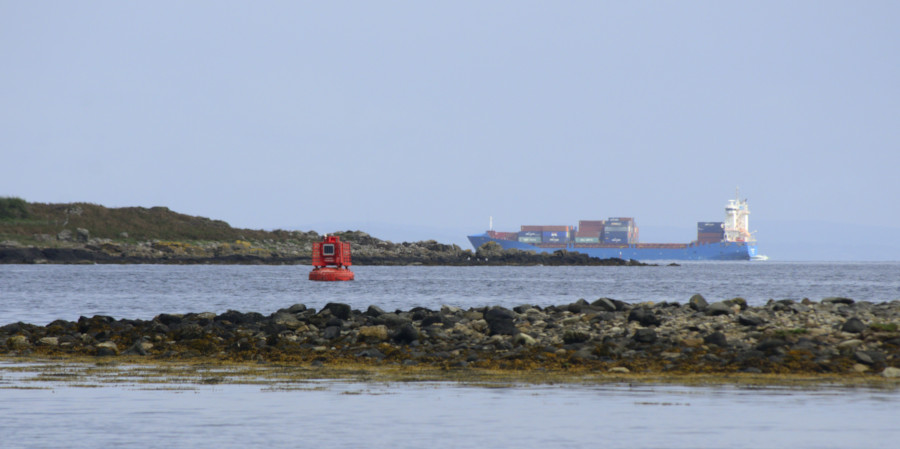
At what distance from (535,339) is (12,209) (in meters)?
118

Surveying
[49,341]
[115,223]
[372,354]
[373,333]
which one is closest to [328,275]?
[49,341]

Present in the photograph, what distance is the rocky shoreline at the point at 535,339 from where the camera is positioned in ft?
57.6

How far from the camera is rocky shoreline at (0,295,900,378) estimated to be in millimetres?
17547

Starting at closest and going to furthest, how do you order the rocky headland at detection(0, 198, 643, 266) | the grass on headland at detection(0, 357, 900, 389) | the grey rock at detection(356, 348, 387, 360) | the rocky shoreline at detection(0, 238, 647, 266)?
1. the grass on headland at detection(0, 357, 900, 389)
2. the grey rock at detection(356, 348, 387, 360)
3. the rocky shoreline at detection(0, 238, 647, 266)
4. the rocky headland at detection(0, 198, 643, 266)

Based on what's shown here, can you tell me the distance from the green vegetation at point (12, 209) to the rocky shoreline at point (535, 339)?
10650 cm

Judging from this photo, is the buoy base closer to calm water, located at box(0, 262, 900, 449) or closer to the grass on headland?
the grass on headland

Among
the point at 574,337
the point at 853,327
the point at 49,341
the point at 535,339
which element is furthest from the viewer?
the point at 49,341

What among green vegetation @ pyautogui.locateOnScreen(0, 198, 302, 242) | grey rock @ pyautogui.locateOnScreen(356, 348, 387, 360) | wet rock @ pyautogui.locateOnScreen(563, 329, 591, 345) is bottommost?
grey rock @ pyautogui.locateOnScreen(356, 348, 387, 360)

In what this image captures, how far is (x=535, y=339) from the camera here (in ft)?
67.4

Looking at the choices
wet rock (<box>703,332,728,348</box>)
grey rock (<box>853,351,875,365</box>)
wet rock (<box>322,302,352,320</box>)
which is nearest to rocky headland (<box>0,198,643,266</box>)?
wet rock (<box>322,302,352,320</box>)

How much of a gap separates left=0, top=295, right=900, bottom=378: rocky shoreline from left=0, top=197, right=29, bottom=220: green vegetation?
10650 cm

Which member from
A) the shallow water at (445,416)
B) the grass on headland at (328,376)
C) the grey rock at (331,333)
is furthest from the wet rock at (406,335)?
the shallow water at (445,416)

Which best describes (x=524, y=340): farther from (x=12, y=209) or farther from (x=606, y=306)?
(x=12, y=209)

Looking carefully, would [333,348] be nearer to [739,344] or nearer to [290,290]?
[739,344]
